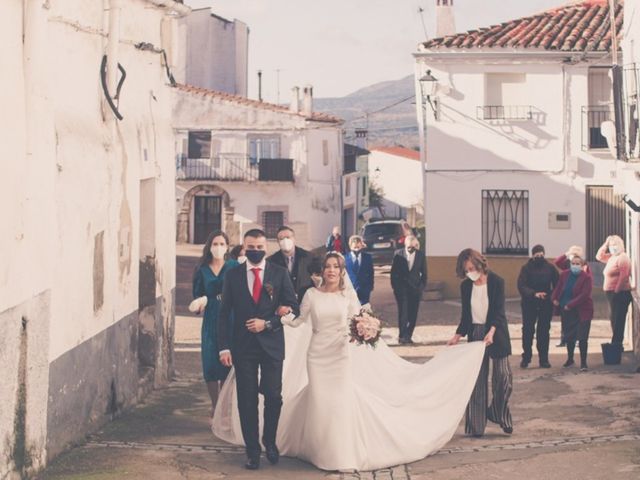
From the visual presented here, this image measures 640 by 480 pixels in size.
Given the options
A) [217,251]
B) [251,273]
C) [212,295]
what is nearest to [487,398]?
[251,273]

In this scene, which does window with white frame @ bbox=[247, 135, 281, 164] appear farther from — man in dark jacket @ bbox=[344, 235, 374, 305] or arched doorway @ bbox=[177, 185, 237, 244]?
man in dark jacket @ bbox=[344, 235, 374, 305]

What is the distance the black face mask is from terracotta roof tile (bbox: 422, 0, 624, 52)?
721 inches

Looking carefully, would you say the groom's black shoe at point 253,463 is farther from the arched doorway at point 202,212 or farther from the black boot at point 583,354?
the arched doorway at point 202,212

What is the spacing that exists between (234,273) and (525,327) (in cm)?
739

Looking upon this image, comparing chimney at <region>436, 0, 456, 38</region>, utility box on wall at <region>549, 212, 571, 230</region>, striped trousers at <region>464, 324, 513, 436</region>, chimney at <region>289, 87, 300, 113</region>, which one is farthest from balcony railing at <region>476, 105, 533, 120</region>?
chimney at <region>289, 87, 300, 113</region>

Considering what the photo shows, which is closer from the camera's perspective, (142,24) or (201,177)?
(142,24)

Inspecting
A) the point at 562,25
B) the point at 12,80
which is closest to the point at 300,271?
the point at 12,80

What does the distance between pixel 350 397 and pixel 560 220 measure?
60.5 feet

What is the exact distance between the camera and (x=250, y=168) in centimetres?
5084

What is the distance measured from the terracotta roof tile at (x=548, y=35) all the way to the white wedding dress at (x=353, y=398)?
1711cm

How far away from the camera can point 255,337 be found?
1038 cm

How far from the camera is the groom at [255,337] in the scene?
1038 cm

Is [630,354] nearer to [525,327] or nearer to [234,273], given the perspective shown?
[525,327]

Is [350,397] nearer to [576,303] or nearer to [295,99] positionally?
[576,303]
